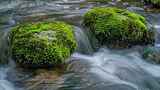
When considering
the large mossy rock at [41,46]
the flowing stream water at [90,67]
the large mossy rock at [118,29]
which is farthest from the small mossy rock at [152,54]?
the large mossy rock at [41,46]

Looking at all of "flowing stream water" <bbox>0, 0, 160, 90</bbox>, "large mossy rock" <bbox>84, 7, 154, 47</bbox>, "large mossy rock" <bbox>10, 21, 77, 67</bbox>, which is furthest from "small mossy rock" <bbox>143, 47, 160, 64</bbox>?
"large mossy rock" <bbox>10, 21, 77, 67</bbox>

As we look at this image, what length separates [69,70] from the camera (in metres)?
6.21

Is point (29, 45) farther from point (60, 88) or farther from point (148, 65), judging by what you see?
point (148, 65)

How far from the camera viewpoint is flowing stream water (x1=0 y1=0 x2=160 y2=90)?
5.80 m

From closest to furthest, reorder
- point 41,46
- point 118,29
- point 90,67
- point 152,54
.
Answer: point 41,46 < point 90,67 < point 152,54 < point 118,29

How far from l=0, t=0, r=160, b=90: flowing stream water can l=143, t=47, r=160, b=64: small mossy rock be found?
0.41 feet

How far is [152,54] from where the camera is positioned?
700cm

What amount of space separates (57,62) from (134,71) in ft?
4.67

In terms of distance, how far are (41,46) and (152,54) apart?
2254 mm

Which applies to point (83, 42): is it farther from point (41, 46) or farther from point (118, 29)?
point (41, 46)

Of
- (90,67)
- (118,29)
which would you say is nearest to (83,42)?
(118,29)

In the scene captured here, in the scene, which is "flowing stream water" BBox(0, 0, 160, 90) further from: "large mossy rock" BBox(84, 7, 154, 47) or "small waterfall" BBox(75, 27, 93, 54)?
"large mossy rock" BBox(84, 7, 154, 47)

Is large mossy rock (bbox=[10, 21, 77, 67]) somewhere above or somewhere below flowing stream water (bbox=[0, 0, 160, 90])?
above

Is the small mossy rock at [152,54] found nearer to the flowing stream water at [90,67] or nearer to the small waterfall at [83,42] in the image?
the flowing stream water at [90,67]
